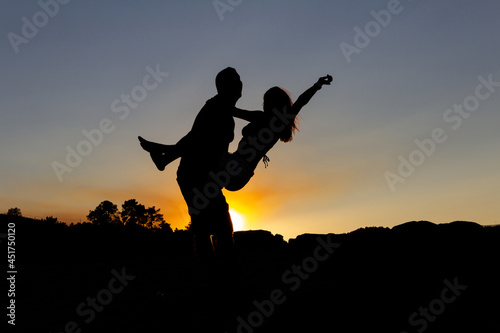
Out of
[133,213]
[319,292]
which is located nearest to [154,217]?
[133,213]

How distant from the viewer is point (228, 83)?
13.5 feet

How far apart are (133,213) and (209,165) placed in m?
70.6

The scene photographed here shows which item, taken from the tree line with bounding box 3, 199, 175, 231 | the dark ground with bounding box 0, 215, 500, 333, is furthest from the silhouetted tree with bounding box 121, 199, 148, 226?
the dark ground with bounding box 0, 215, 500, 333

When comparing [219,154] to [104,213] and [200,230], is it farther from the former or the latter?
[104,213]

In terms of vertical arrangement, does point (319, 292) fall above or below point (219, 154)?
below

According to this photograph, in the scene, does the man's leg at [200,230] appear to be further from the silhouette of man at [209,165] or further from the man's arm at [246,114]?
the man's arm at [246,114]

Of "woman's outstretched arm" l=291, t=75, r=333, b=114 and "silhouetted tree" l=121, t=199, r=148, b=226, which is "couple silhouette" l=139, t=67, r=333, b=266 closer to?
"woman's outstretched arm" l=291, t=75, r=333, b=114

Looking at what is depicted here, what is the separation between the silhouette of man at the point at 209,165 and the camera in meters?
4.02

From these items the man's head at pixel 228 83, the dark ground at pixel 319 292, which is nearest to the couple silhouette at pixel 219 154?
the man's head at pixel 228 83

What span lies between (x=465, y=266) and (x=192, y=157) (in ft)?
16.3

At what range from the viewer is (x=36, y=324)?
3562 millimetres

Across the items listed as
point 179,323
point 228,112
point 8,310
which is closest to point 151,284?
point 8,310

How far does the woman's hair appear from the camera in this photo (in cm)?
436

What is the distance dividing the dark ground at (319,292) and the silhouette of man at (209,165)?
47cm
